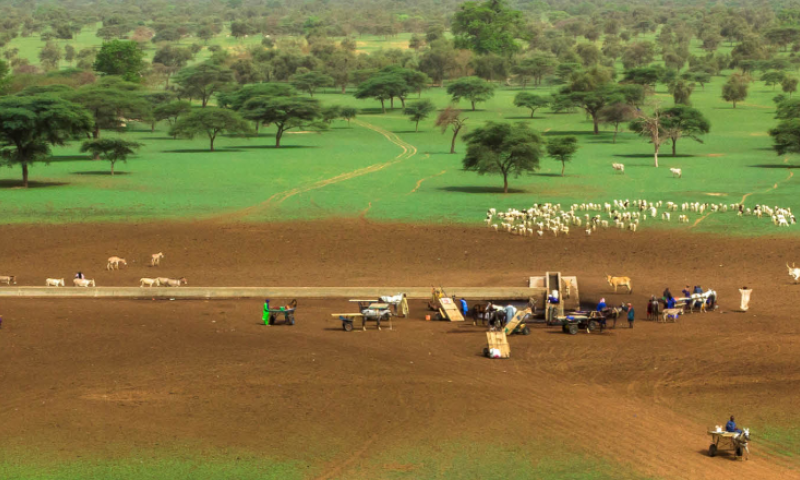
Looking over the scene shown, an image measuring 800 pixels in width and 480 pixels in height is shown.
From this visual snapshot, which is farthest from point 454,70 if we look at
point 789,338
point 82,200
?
point 789,338

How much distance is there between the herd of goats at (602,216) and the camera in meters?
48.9

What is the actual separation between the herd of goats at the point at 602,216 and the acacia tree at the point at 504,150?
19.2 ft

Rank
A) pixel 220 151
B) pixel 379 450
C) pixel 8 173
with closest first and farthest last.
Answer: pixel 379 450, pixel 8 173, pixel 220 151

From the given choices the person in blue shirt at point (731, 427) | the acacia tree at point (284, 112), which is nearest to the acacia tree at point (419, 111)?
the acacia tree at point (284, 112)

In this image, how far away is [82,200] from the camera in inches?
2283

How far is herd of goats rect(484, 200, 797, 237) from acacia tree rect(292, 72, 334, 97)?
268ft

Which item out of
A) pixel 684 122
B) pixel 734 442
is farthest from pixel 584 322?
pixel 684 122

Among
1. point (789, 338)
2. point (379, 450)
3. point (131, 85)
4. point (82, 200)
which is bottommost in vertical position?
point (379, 450)

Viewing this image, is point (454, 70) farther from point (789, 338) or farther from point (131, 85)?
point (789, 338)

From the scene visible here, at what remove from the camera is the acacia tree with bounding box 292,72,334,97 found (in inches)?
5256

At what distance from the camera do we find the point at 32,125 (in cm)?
6506

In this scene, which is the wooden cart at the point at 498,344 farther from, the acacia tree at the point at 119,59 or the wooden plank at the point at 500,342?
the acacia tree at the point at 119,59

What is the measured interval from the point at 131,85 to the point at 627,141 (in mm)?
55363

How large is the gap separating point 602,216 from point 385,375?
28892mm
